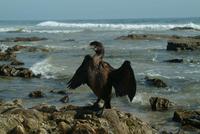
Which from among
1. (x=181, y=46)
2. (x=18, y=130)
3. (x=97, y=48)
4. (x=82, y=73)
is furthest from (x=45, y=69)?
(x=18, y=130)

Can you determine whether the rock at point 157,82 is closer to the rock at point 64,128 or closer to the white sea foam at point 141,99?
the white sea foam at point 141,99

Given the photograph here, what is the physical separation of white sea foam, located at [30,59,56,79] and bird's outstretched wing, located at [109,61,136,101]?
1414 centimetres

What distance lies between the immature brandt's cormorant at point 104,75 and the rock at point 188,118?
13.8 feet

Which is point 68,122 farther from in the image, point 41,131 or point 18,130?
point 18,130

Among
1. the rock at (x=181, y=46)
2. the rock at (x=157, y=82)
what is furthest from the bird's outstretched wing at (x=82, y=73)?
the rock at (x=181, y=46)

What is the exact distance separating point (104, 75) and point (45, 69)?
16.5 m

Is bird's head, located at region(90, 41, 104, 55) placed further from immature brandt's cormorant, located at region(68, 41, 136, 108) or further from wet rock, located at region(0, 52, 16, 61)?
wet rock, located at region(0, 52, 16, 61)

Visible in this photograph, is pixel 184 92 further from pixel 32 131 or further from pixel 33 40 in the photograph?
pixel 33 40

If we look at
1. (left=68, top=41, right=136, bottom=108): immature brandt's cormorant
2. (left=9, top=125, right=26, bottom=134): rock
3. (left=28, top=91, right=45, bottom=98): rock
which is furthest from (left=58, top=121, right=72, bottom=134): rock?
(left=28, top=91, right=45, bottom=98): rock

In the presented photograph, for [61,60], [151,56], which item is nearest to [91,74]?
[61,60]

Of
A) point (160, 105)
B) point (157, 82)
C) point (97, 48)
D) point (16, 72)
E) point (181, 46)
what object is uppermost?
point (97, 48)

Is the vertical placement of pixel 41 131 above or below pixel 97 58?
below

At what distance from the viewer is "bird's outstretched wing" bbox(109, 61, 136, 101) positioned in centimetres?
795

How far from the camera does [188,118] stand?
12.3m
